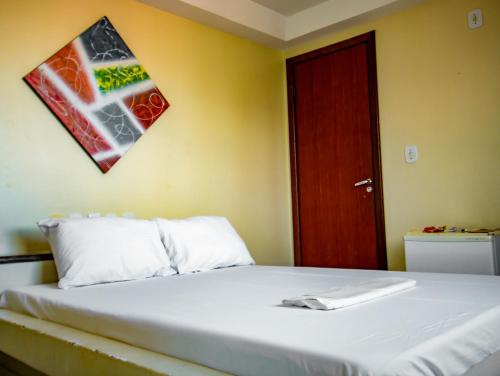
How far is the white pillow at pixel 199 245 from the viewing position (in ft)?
8.47

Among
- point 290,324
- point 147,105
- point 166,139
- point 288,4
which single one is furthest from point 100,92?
point 290,324

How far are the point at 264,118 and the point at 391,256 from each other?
1.53m

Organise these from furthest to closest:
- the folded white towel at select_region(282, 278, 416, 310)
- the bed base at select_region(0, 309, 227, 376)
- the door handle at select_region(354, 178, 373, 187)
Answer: the door handle at select_region(354, 178, 373, 187)
the folded white towel at select_region(282, 278, 416, 310)
the bed base at select_region(0, 309, 227, 376)

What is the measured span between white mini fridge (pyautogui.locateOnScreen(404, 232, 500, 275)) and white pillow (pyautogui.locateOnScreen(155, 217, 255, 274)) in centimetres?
106

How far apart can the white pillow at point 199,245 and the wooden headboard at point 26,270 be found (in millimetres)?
612

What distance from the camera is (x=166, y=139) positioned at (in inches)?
125

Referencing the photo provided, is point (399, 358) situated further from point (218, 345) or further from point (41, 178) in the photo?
point (41, 178)

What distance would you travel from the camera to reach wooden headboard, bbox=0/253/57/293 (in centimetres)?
224

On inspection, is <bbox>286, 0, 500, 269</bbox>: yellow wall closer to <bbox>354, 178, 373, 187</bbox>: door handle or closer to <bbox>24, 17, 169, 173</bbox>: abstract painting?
<bbox>354, 178, 373, 187</bbox>: door handle

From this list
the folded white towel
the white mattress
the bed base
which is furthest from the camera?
the folded white towel

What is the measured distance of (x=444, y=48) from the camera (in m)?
3.16

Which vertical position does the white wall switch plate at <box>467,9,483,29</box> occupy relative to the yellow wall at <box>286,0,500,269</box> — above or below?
above

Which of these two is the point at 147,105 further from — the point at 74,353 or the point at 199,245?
the point at 74,353

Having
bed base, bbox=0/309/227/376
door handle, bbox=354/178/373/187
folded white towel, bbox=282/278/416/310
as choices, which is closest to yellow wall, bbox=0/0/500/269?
door handle, bbox=354/178/373/187
